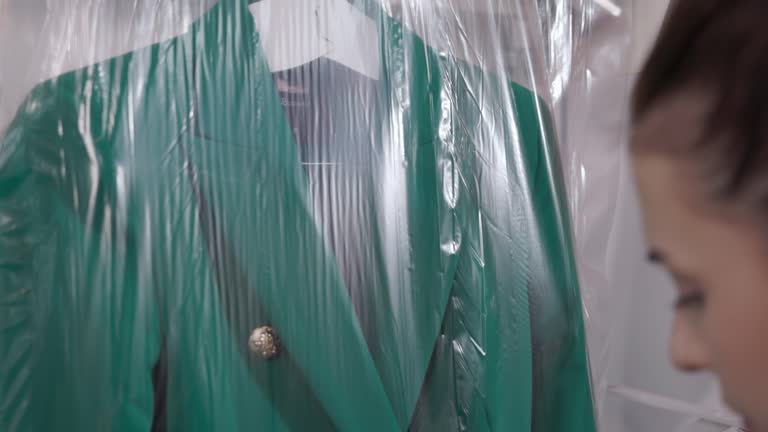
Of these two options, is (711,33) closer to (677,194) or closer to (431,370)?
(677,194)

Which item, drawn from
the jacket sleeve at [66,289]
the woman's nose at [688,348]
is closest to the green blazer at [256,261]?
the jacket sleeve at [66,289]

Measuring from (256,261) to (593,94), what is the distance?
49cm

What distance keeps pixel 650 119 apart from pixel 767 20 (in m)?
0.05

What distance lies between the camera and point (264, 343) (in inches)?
22.4

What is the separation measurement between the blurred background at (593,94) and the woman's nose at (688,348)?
0.45m

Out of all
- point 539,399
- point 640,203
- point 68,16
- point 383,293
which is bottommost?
point 539,399

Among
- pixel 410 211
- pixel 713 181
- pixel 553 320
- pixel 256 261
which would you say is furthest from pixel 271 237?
pixel 713 181

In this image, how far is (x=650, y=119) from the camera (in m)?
0.22

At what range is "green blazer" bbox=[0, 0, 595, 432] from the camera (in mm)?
548

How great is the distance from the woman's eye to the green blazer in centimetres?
40

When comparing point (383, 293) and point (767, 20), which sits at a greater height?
point (767, 20)

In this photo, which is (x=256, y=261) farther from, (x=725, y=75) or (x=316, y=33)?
(x=725, y=75)

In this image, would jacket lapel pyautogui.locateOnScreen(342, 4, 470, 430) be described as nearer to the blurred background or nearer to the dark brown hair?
the blurred background

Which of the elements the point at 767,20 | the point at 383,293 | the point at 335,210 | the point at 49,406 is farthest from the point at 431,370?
the point at 767,20
